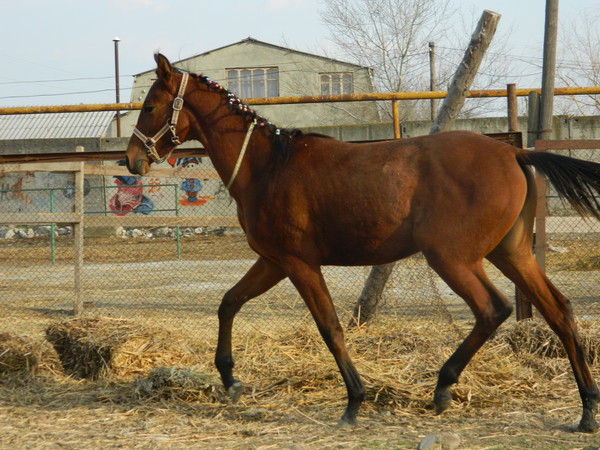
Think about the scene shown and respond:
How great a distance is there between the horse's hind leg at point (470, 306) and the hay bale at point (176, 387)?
5.05 ft

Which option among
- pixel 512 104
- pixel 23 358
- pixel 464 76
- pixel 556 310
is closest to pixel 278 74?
pixel 512 104

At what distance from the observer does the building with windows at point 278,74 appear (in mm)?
31031

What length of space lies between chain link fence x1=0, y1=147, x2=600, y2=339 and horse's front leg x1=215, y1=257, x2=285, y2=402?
38.8 inches

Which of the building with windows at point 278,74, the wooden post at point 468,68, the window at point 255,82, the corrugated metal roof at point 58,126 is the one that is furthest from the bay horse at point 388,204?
the window at point 255,82

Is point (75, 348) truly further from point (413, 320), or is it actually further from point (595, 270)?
point (595, 270)

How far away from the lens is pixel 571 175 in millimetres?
4363

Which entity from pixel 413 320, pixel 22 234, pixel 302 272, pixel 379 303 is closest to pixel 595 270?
pixel 413 320

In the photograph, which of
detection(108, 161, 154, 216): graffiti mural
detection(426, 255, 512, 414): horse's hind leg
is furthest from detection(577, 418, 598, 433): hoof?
detection(108, 161, 154, 216): graffiti mural

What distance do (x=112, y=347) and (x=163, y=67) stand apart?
2.26 m

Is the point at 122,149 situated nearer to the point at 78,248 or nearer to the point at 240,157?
the point at 78,248

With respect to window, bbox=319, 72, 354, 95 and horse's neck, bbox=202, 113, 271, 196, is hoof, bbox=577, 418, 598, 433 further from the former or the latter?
window, bbox=319, 72, 354, 95

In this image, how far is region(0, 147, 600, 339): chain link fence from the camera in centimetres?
786

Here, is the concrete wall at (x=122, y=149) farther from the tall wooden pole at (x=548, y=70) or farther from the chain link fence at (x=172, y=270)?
the tall wooden pole at (x=548, y=70)

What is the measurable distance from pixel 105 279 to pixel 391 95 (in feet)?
21.8
